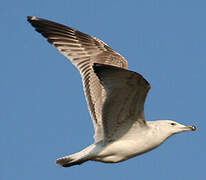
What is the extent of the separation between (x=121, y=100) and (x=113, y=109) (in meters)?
0.26

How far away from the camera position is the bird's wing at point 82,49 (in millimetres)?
8403

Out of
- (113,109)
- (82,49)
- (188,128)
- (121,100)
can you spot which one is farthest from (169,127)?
(82,49)

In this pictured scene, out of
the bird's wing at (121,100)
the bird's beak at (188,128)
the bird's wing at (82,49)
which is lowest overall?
the bird's beak at (188,128)

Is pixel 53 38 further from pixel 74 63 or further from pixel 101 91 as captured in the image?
pixel 101 91

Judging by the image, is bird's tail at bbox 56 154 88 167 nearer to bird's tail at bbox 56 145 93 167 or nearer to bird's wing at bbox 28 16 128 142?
bird's tail at bbox 56 145 93 167

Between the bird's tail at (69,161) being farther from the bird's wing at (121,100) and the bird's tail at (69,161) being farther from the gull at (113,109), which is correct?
the bird's wing at (121,100)

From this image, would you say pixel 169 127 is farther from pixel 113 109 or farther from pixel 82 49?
pixel 82 49

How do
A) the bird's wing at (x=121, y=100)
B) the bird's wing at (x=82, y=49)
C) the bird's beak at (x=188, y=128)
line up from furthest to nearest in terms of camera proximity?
the bird's wing at (x=82, y=49) → the bird's beak at (x=188, y=128) → the bird's wing at (x=121, y=100)

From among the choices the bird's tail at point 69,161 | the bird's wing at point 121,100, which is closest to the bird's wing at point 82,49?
the bird's wing at point 121,100

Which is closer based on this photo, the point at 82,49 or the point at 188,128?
the point at 188,128

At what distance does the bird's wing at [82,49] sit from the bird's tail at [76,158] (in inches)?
45.5

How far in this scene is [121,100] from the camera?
655 cm

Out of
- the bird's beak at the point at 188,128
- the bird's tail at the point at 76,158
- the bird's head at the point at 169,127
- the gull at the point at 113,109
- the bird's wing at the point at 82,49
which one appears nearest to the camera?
the gull at the point at 113,109

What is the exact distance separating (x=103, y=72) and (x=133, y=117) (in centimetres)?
119
